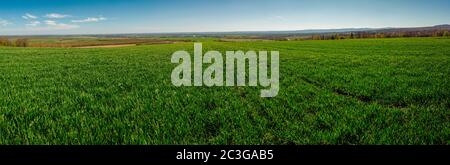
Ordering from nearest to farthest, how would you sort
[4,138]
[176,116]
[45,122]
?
[4,138] → [45,122] → [176,116]

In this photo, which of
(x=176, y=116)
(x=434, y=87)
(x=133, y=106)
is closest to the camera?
(x=176, y=116)

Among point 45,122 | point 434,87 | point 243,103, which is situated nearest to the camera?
point 45,122

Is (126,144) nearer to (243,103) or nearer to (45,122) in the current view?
(45,122)

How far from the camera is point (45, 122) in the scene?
19.0 feet

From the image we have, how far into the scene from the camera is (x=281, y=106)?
291 inches

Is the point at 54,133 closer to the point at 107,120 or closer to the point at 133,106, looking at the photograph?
the point at 107,120

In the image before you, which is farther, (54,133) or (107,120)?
(107,120)

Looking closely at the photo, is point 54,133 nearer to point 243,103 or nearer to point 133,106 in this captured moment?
point 133,106

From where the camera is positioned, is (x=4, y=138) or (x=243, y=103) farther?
(x=243, y=103)
